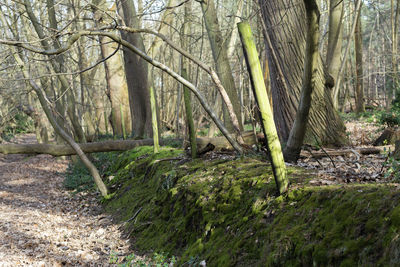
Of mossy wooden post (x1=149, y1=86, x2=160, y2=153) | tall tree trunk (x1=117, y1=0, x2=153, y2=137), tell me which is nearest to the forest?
mossy wooden post (x1=149, y1=86, x2=160, y2=153)

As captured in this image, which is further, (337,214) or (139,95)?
(139,95)

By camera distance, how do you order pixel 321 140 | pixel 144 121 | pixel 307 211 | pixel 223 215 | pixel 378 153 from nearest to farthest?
pixel 307 211 < pixel 223 215 < pixel 378 153 < pixel 321 140 < pixel 144 121

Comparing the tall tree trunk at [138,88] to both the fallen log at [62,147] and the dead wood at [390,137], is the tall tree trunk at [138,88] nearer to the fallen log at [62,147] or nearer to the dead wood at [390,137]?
the fallen log at [62,147]

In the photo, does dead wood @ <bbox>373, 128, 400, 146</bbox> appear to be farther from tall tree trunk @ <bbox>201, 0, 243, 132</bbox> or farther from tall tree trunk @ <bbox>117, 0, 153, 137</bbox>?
tall tree trunk @ <bbox>117, 0, 153, 137</bbox>

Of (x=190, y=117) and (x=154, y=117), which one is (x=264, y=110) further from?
(x=154, y=117)

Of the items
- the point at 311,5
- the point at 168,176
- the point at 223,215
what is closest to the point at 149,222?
the point at 168,176

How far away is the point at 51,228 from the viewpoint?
6578 millimetres

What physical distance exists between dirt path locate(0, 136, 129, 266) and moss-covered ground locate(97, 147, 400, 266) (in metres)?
0.52

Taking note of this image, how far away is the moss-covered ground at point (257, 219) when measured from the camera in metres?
2.48

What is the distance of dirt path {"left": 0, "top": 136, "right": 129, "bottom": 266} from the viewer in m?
4.95

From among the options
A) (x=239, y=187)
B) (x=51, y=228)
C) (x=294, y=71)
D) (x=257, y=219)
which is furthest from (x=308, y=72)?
(x=51, y=228)

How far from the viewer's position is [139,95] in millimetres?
13711

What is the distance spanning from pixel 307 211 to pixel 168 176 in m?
3.20

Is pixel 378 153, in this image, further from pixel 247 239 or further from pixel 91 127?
pixel 91 127
